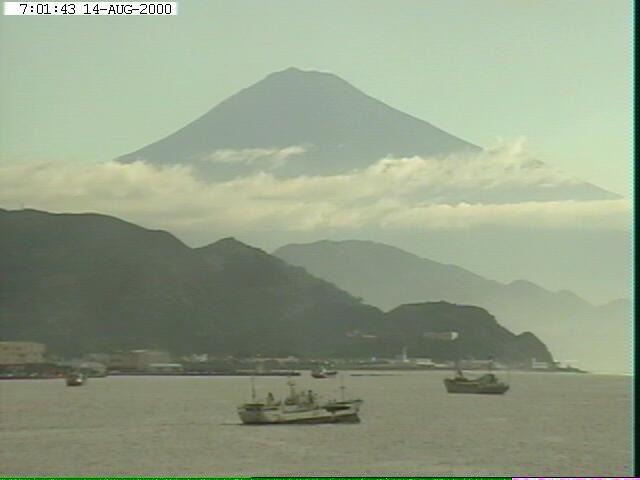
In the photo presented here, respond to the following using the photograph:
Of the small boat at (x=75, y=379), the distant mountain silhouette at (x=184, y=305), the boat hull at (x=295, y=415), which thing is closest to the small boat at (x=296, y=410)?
the boat hull at (x=295, y=415)

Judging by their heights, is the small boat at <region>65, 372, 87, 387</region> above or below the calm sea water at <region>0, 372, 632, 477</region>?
above

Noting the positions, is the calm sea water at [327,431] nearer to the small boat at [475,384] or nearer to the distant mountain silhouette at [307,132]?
the small boat at [475,384]

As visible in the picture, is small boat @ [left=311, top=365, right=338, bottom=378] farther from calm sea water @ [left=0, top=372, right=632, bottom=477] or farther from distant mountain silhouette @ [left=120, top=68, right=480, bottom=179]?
distant mountain silhouette @ [left=120, top=68, right=480, bottom=179]

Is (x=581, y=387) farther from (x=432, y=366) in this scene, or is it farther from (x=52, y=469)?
(x=52, y=469)

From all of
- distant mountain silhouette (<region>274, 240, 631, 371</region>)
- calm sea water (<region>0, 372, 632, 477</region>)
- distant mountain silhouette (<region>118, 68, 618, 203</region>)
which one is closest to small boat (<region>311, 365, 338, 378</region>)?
calm sea water (<region>0, 372, 632, 477</region>)

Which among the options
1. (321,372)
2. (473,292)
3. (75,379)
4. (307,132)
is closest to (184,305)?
(75,379)

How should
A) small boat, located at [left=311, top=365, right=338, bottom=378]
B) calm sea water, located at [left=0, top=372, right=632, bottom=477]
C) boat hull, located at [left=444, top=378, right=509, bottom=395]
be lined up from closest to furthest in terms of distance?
1. calm sea water, located at [left=0, top=372, right=632, bottom=477]
2. small boat, located at [left=311, top=365, right=338, bottom=378]
3. boat hull, located at [left=444, top=378, right=509, bottom=395]

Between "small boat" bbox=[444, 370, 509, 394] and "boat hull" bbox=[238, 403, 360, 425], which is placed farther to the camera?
"small boat" bbox=[444, 370, 509, 394]
